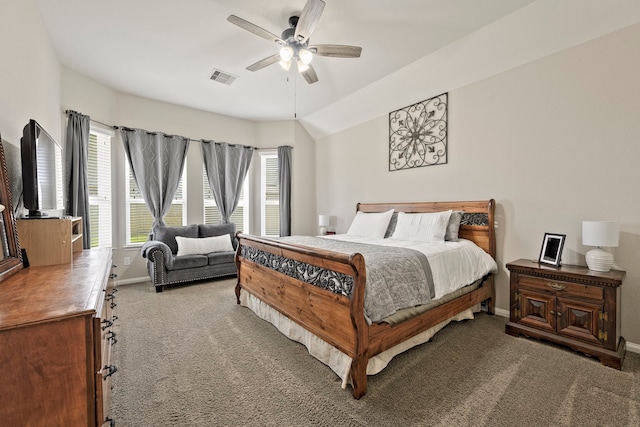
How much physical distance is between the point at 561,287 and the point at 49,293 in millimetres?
3441

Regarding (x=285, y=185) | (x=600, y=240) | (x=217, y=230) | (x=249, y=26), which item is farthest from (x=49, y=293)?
(x=285, y=185)

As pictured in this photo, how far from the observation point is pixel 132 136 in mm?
4480

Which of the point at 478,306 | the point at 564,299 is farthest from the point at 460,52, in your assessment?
the point at 478,306

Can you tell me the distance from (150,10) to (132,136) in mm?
2516

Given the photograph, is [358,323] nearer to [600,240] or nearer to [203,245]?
[600,240]

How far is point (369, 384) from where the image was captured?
6.33ft

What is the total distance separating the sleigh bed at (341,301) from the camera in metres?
1.82

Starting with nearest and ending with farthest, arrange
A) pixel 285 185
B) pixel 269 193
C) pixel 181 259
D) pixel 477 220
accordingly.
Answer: pixel 477 220 < pixel 181 259 < pixel 285 185 < pixel 269 193

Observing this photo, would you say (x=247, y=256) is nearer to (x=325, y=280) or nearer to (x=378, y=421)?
(x=325, y=280)

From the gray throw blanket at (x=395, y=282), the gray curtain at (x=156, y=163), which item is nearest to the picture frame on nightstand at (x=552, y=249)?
the gray throw blanket at (x=395, y=282)

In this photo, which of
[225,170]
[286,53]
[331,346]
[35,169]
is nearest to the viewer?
[35,169]

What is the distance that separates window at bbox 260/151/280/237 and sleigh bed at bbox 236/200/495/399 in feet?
8.03

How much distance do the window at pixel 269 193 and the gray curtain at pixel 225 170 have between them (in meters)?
0.43

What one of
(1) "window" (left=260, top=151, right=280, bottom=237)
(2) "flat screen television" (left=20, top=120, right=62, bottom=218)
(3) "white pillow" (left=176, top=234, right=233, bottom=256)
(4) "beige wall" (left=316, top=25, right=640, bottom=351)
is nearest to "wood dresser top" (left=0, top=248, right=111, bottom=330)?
(2) "flat screen television" (left=20, top=120, right=62, bottom=218)
